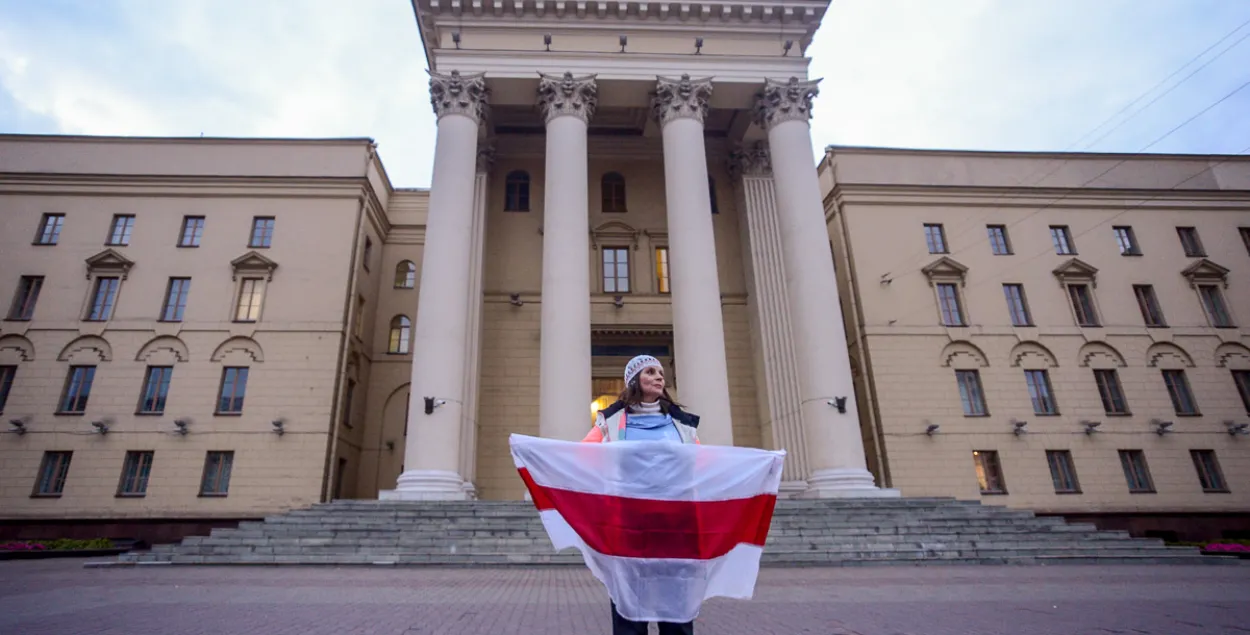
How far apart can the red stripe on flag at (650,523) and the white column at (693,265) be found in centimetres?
1309

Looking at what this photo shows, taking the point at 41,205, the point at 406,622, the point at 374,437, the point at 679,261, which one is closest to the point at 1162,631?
the point at 406,622

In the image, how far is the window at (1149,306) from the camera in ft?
83.7

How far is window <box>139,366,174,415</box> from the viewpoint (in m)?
22.1

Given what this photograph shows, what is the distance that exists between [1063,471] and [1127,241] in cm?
1182

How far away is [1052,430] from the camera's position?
23219 mm

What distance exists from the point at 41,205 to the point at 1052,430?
41.7 m

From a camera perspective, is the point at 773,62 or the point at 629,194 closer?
the point at 773,62

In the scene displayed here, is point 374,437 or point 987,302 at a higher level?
point 987,302

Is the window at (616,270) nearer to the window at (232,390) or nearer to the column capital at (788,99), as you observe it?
the column capital at (788,99)

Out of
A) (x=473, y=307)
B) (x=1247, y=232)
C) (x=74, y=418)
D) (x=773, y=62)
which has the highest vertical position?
(x=773, y=62)

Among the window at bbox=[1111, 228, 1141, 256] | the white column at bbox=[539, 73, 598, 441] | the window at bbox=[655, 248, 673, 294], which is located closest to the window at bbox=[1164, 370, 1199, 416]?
the window at bbox=[1111, 228, 1141, 256]

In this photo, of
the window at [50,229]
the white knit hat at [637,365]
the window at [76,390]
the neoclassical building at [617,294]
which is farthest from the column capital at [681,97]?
the window at [50,229]

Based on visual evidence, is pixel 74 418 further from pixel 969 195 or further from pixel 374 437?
pixel 969 195

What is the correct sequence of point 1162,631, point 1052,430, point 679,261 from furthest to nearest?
point 1052,430, point 679,261, point 1162,631
